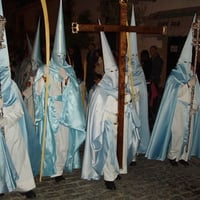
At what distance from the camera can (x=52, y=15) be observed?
20828 mm

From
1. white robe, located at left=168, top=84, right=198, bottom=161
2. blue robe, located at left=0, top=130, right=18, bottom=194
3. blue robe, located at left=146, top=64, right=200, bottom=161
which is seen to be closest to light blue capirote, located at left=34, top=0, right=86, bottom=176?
blue robe, located at left=0, top=130, right=18, bottom=194

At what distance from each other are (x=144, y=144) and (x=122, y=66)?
202cm

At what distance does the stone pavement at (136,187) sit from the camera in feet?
14.8

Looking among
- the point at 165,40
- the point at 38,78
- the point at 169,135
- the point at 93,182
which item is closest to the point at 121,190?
the point at 93,182

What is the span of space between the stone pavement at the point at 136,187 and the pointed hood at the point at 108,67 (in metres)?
1.43

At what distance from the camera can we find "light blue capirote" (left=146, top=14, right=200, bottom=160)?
5.57 meters

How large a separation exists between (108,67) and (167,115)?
61.7 inches

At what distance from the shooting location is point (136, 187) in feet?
15.8

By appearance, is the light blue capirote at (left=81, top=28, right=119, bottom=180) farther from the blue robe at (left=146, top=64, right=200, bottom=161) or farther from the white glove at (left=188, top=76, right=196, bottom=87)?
the white glove at (left=188, top=76, right=196, bottom=87)

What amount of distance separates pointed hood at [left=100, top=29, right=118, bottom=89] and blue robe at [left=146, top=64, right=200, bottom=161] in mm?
1230

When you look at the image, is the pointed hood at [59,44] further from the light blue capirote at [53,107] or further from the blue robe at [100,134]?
the blue robe at [100,134]

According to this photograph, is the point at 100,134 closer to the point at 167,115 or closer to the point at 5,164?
the point at 5,164

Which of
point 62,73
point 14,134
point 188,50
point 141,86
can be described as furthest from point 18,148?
point 188,50

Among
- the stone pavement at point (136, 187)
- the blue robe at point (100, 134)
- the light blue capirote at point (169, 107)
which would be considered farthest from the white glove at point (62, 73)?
the light blue capirote at point (169, 107)
